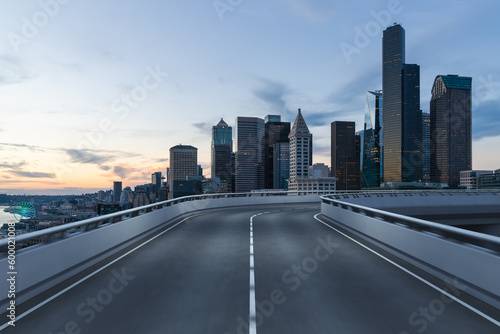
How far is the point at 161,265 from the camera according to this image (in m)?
9.77

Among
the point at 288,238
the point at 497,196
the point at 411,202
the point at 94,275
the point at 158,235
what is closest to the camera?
the point at 94,275

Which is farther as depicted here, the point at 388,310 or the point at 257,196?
the point at 257,196

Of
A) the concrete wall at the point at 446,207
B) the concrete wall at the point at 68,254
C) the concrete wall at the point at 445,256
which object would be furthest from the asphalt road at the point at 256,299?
the concrete wall at the point at 446,207

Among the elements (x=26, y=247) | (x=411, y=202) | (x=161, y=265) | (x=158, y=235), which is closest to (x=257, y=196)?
(x=411, y=202)

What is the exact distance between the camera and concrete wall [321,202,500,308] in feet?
21.8

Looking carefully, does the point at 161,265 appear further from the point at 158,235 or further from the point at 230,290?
the point at 158,235

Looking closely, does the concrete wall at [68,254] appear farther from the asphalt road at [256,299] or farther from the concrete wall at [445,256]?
the concrete wall at [445,256]

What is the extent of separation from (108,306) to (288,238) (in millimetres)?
9214

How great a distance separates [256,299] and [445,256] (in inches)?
191

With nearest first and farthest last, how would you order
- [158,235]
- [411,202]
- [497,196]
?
[158,235], [411,202], [497,196]

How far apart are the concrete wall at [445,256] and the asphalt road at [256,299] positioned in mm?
569

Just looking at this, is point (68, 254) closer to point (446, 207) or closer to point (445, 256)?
point (445, 256)

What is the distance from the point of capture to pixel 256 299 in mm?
6719

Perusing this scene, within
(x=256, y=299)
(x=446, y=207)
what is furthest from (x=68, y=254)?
(x=446, y=207)
